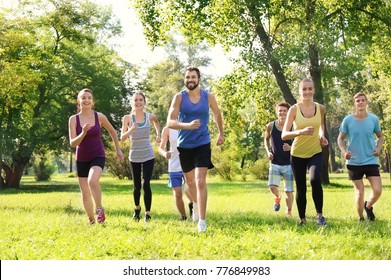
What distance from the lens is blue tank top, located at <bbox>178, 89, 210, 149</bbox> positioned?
7180mm

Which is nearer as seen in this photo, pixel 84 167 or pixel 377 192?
pixel 84 167

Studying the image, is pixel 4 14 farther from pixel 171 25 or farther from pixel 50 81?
pixel 171 25

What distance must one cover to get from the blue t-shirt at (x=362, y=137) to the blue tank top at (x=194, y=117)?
110 inches

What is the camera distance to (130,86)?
1606 inches

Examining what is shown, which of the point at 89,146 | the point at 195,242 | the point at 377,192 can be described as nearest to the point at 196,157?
the point at 195,242

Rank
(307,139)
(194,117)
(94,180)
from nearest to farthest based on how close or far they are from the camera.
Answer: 1. (194,117)
2. (307,139)
3. (94,180)

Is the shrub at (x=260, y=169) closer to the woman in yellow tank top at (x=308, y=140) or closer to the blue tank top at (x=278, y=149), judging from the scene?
the blue tank top at (x=278, y=149)

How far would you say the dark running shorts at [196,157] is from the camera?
7191 millimetres

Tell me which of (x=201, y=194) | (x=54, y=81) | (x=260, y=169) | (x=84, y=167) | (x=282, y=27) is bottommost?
(x=260, y=169)

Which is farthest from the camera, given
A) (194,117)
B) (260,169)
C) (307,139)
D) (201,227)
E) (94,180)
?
(260,169)

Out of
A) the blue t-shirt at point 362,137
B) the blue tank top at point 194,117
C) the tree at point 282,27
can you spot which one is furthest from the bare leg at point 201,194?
the tree at point 282,27

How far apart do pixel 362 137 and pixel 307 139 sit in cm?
143

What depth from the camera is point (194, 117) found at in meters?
7.20

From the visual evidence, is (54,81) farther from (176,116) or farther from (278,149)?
(176,116)
